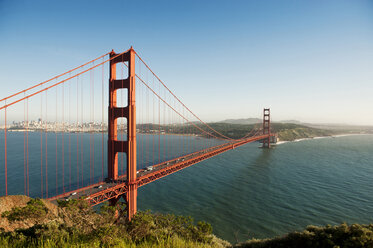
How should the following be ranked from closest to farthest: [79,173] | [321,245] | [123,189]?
[321,245]
[123,189]
[79,173]

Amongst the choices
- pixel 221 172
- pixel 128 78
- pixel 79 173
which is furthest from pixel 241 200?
pixel 79 173

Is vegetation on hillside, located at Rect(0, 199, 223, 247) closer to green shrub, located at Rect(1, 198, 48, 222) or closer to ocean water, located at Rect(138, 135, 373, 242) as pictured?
green shrub, located at Rect(1, 198, 48, 222)

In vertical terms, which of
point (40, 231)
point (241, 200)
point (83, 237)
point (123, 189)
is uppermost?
point (83, 237)

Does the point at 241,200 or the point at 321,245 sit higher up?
the point at 321,245

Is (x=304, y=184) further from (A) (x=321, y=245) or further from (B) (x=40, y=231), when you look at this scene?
(B) (x=40, y=231)

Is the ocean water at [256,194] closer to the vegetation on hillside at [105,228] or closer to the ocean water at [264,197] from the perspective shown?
the ocean water at [264,197]

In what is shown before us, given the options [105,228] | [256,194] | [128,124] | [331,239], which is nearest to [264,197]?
[256,194]

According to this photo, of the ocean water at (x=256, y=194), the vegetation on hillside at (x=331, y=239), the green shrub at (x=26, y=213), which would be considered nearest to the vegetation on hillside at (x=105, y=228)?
the green shrub at (x=26, y=213)
